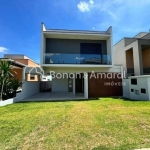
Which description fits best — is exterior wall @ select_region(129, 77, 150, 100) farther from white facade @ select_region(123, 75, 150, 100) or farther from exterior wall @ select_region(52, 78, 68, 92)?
exterior wall @ select_region(52, 78, 68, 92)

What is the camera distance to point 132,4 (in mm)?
9789

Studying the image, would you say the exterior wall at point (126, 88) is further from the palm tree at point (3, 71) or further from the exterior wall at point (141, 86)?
the palm tree at point (3, 71)

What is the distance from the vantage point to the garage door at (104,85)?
11.5 metres

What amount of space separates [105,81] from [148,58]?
964 cm

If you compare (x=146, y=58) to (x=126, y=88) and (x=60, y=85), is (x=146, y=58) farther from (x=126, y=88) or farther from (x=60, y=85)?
(x=60, y=85)

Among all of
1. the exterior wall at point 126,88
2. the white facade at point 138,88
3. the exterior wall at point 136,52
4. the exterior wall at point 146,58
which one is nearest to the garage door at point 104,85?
the exterior wall at point 126,88

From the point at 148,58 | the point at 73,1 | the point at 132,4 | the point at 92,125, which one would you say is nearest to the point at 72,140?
the point at 92,125

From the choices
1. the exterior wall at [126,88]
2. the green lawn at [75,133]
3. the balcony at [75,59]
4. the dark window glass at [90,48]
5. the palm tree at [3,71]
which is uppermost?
the dark window glass at [90,48]

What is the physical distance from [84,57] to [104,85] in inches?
161

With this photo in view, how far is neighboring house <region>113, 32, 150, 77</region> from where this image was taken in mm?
14766

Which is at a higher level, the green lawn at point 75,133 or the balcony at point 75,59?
the balcony at point 75,59

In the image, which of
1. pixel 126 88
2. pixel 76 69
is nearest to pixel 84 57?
pixel 76 69

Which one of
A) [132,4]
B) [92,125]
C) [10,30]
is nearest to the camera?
[92,125]

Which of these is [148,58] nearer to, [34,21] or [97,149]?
[34,21]
